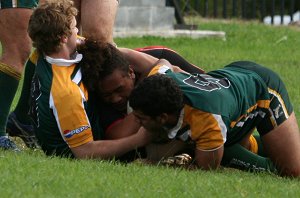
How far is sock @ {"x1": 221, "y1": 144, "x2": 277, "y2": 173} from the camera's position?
7.43m

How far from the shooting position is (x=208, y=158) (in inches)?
274

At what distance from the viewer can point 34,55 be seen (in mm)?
7672

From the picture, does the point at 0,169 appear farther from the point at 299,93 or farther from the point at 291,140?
the point at 299,93

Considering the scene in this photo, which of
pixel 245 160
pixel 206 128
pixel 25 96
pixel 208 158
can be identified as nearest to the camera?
pixel 206 128

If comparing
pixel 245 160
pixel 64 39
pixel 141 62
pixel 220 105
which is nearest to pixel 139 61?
pixel 141 62

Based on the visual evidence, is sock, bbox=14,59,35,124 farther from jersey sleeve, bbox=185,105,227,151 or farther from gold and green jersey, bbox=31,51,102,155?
jersey sleeve, bbox=185,105,227,151

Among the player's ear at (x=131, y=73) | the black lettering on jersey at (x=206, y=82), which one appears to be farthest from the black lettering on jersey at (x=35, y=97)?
the black lettering on jersey at (x=206, y=82)

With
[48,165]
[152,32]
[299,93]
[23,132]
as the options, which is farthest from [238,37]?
[48,165]

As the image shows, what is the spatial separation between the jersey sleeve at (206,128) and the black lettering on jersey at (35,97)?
1083 millimetres

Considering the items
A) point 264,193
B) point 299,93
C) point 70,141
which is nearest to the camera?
point 264,193

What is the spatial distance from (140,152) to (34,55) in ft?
3.57

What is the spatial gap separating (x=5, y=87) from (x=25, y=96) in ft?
→ 0.68

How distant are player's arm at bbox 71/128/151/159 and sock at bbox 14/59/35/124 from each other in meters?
0.97

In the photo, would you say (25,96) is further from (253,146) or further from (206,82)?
(253,146)
